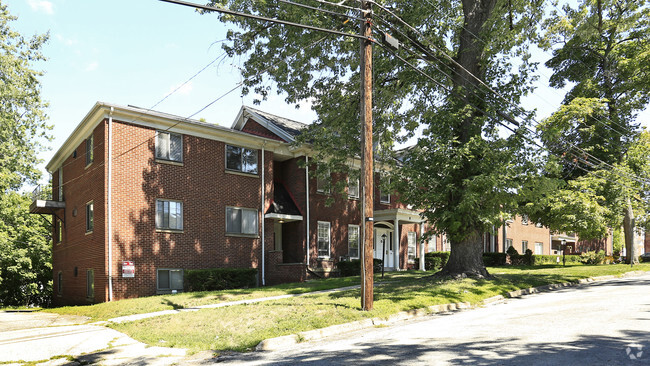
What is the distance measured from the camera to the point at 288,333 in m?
10.1

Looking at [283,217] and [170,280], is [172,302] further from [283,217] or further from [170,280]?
[283,217]

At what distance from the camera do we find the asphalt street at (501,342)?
21.8 feet

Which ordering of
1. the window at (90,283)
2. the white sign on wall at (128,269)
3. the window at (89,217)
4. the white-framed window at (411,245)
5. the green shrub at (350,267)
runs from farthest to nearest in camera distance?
the white-framed window at (411,245)
the green shrub at (350,267)
the window at (89,217)
the window at (90,283)
the white sign on wall at (128,269)

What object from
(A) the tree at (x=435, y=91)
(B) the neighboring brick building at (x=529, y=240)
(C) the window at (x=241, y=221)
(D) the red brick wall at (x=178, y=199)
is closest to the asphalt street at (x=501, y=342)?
(A) the tree at (x=435, y=91)

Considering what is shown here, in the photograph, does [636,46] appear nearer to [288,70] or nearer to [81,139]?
[288,70]

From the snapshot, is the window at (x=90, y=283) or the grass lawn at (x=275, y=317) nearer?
the grass lawn at (x=275, y=317)

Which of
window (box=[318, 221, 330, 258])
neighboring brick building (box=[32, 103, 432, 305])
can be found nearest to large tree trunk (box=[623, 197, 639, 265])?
neighboring brick building (box=[32, 103, 432, 305])

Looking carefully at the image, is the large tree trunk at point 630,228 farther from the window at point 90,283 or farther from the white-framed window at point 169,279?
the window at point 90,283

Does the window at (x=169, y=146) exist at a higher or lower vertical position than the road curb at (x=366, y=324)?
higher

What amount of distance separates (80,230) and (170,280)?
595 cm

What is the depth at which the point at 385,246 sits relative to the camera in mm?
31125

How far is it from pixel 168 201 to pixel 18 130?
23956 millimetres

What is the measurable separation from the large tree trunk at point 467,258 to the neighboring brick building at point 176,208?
400 centimetres

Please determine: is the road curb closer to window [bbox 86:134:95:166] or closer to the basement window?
the basement window
